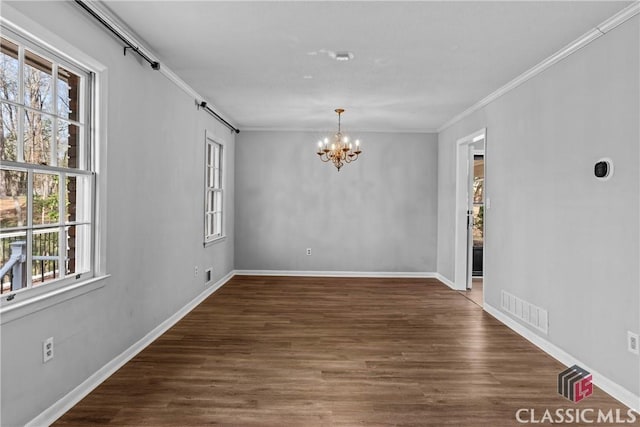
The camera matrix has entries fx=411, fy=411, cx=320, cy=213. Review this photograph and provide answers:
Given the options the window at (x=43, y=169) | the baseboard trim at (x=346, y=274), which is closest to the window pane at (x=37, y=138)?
the window at (x=43, y=169)

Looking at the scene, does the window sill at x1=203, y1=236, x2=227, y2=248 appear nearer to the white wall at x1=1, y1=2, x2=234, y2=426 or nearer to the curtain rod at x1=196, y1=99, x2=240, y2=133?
the white wall at x1=1, y1=2, x2=234, y2=426

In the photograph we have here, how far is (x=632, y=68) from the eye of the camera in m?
2.72

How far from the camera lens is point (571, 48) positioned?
3293mm

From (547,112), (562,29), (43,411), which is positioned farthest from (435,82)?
(43,411)

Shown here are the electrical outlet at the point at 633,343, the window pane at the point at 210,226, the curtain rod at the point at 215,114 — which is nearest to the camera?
the electrical outlet at the point at 633,343

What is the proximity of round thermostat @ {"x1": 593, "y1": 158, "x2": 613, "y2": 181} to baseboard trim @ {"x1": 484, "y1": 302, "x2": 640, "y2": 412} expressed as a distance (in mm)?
1437

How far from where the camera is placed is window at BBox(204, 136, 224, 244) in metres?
6.03

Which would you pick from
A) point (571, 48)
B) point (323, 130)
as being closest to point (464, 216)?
point (323, 130)

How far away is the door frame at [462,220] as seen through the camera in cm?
618

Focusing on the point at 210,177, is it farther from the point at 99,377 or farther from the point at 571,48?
the point at 571,48

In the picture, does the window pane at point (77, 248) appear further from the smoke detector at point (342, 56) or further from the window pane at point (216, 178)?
the window pane at point (216, 178)

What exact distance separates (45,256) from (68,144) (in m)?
0.73

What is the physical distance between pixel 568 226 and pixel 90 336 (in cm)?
372

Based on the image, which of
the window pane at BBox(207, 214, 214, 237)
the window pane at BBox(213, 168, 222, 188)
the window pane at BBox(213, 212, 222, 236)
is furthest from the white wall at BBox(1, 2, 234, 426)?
the window pane at BBox(213, 212, 222, 236)
